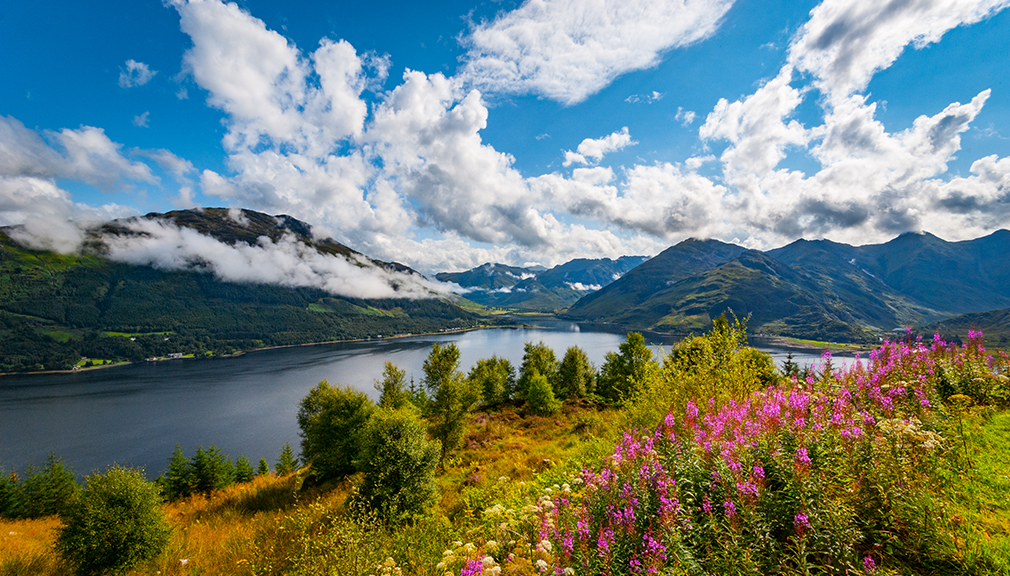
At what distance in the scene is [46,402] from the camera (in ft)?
338

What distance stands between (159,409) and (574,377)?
112130mm

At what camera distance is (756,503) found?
480 cm

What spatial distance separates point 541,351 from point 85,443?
94967 mm

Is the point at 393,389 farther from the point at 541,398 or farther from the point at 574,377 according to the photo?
the point at 574,377

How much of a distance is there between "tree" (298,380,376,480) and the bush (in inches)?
422

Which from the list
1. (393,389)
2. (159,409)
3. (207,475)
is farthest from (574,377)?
(159,409)

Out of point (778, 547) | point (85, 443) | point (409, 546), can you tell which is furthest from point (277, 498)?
point (85, 443)

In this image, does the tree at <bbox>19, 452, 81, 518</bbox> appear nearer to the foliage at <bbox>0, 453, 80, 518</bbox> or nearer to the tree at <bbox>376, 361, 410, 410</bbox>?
the foliage at <bbox>0, 453, 80, 518</bbox>

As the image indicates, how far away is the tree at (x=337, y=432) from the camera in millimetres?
25312

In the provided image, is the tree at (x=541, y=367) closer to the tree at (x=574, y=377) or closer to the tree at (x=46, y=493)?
the tree at (x=574, y=377)

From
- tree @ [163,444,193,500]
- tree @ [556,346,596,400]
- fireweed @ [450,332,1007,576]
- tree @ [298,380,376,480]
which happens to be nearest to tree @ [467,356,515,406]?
tree @ [556,346,596,400]

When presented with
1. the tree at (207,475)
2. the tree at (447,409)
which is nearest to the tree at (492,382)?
the tree at (447,409)

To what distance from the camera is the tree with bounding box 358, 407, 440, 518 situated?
13625mm

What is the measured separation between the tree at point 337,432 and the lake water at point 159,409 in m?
46.6
